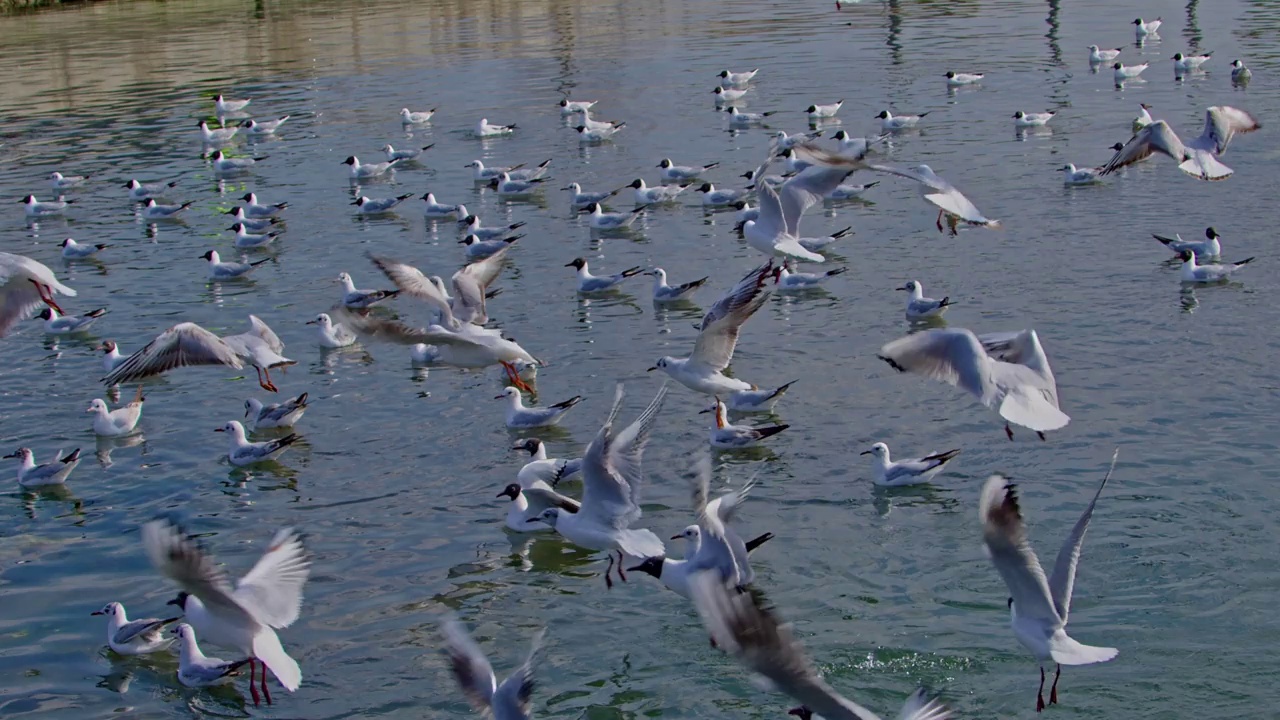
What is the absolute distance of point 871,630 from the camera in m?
9.59

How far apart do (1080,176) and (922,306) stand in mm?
6251

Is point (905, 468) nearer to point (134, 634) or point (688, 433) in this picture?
point (688, 433)

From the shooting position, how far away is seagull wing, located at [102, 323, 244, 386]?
14109 mm

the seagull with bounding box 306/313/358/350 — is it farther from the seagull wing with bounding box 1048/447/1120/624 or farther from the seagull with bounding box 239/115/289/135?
the seagull with bounding box 239/115/289/135

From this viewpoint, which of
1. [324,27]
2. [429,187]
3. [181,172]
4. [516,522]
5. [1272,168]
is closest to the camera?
[516,522]


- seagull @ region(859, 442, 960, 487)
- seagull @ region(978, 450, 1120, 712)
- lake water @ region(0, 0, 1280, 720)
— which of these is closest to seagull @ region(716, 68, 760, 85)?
lake water @ region(0, 0, 1280, 720)

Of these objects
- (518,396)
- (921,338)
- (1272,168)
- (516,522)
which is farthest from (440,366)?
(1272,168)

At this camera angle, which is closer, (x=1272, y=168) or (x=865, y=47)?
(x=1272, y=168)

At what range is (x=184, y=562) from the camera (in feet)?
28.1

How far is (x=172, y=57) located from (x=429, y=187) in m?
20.4

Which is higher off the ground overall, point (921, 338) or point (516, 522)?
point (921, 338)

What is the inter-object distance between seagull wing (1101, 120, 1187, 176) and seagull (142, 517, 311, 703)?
1085cm

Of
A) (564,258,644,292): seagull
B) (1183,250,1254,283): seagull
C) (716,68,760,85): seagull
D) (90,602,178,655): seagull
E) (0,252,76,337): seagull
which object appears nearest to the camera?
(90,602,178,655): seagull

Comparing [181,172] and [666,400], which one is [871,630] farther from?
[181,172]
